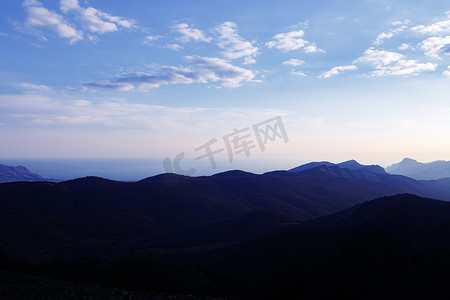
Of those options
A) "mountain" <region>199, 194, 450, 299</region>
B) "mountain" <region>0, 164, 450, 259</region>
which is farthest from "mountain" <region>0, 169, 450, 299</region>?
"mountain" <region>0, 164, 450, 259</region>

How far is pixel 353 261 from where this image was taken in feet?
75.7

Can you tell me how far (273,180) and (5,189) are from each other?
86729 mm

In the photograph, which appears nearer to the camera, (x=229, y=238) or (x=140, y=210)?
(x=229, y=238)

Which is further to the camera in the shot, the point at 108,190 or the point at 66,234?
the point at 108,190

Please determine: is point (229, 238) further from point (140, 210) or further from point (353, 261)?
point (140, 210)

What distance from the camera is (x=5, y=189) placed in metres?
75.7

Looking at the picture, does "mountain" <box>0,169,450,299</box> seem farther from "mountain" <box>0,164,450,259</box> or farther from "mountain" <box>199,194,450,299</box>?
"mountain" <box>0,164,450,259</box>

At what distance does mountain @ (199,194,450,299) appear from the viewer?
18328mm

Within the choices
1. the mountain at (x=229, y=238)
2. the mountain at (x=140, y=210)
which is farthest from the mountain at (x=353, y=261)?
the mountain at (x=140, y=210)

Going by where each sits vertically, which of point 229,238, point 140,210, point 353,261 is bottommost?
point 229,238

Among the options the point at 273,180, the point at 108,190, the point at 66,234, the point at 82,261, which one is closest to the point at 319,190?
the point at 273,180

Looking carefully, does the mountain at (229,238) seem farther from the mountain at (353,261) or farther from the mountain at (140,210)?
the mountain at (140,210)

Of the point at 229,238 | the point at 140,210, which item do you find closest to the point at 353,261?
the point at 229,238

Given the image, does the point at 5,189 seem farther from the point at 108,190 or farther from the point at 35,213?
the point at 108,190
